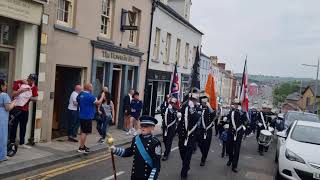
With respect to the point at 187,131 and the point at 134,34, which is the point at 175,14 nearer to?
the point at 134,34

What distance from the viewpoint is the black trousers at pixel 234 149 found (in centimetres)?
1237

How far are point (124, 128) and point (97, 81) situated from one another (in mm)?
2830

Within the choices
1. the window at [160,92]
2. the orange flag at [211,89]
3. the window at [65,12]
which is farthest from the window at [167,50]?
the window at [65,12]

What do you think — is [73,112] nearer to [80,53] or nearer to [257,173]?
[80,53]

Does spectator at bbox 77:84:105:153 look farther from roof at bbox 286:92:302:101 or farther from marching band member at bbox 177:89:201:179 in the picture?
roof at bbox 286:92:302:101

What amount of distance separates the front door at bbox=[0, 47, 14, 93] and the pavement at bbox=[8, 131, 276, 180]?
2950 mm

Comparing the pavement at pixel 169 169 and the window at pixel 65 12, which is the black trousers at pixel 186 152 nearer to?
the pavement at pixel 169 169

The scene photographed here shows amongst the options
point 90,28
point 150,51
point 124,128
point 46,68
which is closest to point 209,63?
point 150,51

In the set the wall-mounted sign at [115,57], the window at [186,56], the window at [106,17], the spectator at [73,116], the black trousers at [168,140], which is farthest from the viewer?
the window at [186,56]

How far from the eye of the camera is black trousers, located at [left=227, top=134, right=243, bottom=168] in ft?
40.6

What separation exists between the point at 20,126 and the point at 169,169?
3882 mm

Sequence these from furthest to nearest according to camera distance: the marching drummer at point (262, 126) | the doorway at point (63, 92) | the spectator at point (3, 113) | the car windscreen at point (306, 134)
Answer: the marching drummer at point (262, 126) < the doorway at point (63, 92) < the car windscreen at point (306, 134) < the spectator at point (3, 113)

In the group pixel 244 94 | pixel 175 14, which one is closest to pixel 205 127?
pixel 244 94

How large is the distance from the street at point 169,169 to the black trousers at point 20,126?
4.39 feet
